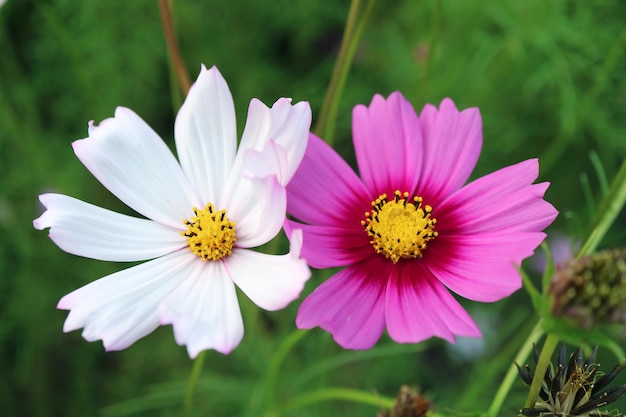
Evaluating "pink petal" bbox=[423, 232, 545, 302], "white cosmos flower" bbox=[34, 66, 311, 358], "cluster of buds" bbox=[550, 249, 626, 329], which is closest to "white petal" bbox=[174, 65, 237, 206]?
"white cosmos flower" bbox=[34, 66, 311, 358]

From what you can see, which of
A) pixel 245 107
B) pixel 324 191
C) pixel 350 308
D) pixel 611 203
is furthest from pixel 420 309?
pixel 245 107

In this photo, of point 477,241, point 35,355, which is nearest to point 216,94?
point 477,241

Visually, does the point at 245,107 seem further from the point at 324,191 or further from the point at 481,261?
the point at 481,261

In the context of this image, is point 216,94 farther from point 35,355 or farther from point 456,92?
point 35,355

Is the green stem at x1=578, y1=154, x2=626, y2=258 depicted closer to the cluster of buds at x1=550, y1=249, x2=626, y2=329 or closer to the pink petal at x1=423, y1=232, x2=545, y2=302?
the pink petal at x1=423, y1=232, x2=545, y2=302

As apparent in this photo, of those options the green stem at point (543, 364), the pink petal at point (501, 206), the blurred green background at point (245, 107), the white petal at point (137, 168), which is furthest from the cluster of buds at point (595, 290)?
the blurred green background at point (245, 107)

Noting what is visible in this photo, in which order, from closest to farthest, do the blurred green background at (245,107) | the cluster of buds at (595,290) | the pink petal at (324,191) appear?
1. the cluster of buds at (595,290)
2. the pink petal at (324,191)
3. the blurred green background at (245,107)

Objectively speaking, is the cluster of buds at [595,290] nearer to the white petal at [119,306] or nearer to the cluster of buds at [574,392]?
the cluster of buds at [574,392]
